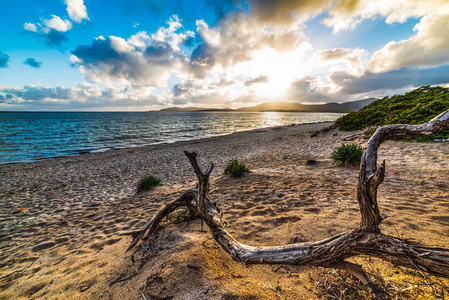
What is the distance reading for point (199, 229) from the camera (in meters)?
3.73

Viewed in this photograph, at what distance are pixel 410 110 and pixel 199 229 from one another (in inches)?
702

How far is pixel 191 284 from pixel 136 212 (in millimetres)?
4375

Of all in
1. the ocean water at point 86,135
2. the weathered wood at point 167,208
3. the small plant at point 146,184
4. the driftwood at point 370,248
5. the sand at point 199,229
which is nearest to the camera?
the driftwood at point 370,248

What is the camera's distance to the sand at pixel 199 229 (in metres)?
2.36

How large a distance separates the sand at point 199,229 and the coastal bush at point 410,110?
532 centimetres

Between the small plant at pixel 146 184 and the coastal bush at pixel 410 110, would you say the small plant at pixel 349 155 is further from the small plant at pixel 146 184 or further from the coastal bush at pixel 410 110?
the small plant at pixel 146 184

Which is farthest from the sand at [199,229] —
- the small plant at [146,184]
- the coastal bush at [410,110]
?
the coastal bush at [410,110]

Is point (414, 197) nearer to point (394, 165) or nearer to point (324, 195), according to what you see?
point (324, 195)

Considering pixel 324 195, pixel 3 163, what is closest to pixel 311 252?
pixel 324 195

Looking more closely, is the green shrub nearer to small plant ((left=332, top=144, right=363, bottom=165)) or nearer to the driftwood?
small plant ((left=332, top=144, right=363, bottom=165))

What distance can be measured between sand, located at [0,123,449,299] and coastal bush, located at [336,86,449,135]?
5317 mm

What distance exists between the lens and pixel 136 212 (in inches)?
230

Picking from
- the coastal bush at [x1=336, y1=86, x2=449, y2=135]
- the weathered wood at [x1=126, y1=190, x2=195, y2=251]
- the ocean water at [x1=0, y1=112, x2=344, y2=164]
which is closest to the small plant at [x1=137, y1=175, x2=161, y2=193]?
the weathered wood at [x1=126, y1=190, x2=195, y2=251]

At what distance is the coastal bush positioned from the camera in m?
11.7
